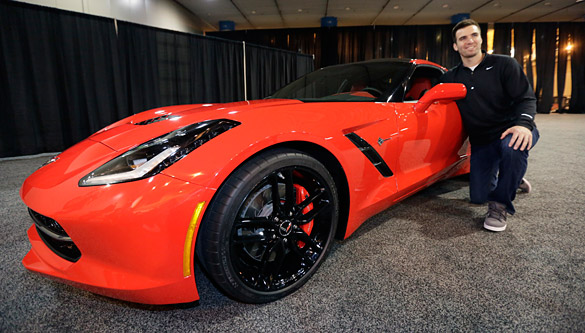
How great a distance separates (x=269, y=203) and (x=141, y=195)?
0.44 metres

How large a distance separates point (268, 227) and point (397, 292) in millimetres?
555

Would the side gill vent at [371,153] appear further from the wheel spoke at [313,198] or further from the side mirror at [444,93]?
the side mirror at [444,93]

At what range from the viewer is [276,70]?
26.9 feet

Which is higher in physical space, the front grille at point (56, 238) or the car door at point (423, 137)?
the car door at point (423, 137)

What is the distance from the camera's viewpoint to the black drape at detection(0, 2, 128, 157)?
373cm

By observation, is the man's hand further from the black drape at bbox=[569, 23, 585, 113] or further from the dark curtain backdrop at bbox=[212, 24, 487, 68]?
the black drape at bbox=[569, 23, 585, 113]

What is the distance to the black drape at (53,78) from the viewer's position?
12.2 feet

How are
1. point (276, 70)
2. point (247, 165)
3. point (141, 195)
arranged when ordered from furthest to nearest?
1. point (276, 70)
2. point (247, 165)
3. point (141, 195)

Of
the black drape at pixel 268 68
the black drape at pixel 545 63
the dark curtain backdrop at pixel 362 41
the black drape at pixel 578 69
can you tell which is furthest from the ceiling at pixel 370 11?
the black drape at pixel 268 68

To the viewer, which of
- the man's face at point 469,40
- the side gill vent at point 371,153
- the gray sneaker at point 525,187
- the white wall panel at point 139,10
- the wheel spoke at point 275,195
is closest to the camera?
the wheel spoke at point 275,195

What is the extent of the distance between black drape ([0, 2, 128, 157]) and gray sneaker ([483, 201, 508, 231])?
5065mm

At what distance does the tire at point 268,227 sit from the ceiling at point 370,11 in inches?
348

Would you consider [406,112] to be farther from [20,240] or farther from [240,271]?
[20,240]

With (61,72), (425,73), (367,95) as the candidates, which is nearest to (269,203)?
(367,95)
